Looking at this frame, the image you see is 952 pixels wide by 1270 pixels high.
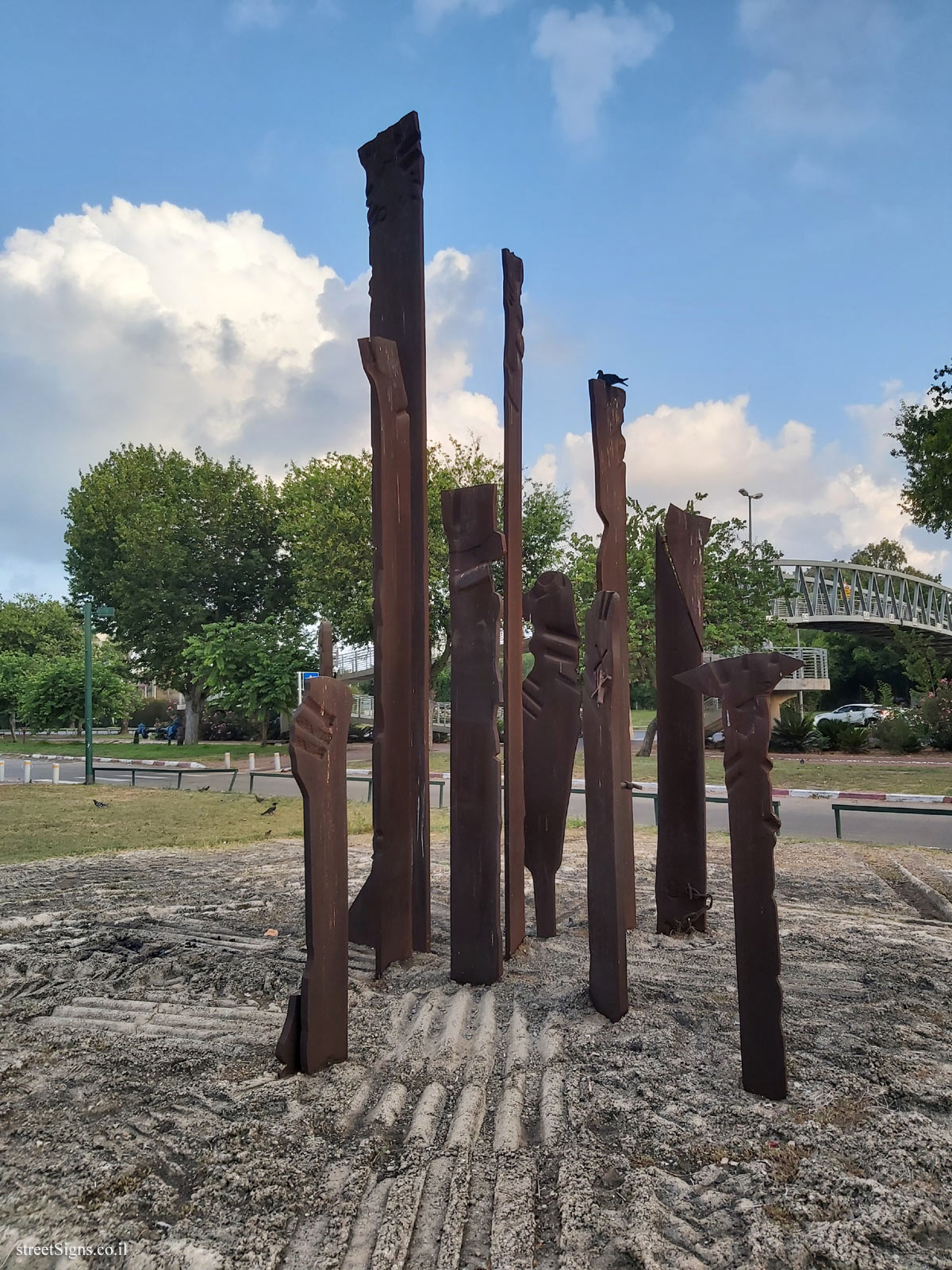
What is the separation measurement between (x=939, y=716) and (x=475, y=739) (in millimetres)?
21266

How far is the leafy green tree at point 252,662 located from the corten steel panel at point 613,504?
20353mm

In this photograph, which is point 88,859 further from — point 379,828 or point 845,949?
point 845,949

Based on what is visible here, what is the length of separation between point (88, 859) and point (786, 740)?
19500 millimetres

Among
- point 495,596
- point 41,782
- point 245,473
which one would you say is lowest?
point 41,782

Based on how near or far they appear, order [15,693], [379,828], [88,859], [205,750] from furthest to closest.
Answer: [15,693] → [205,750] → [88,859] → [379,828]

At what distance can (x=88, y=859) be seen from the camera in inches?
311

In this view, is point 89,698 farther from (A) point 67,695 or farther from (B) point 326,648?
(B) point 326,648

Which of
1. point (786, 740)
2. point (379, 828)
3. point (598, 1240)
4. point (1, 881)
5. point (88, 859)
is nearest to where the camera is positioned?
point (598, 1240)

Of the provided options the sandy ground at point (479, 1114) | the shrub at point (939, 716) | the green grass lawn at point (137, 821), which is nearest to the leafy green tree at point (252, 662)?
the green grass lawn at point (137, 821)

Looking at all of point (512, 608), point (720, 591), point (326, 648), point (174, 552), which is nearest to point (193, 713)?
point (174, 552)

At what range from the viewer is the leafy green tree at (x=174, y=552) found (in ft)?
94.2

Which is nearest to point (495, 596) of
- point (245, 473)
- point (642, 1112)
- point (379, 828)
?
point (379, 828)

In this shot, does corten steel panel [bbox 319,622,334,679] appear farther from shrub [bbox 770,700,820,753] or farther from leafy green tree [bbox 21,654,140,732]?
leafy green tree [bbox 21,654,140,732]

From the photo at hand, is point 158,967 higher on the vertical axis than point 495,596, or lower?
lower
